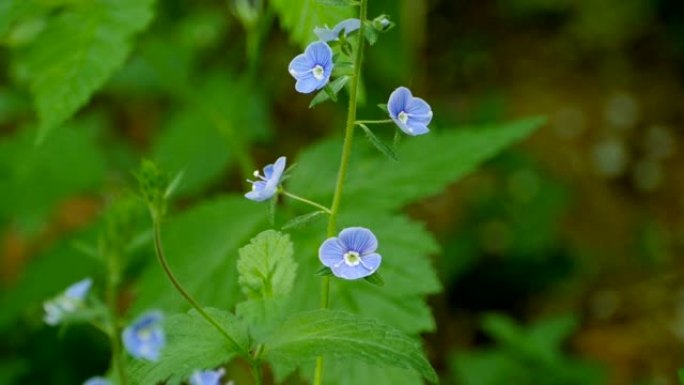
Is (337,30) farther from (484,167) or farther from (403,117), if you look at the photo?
(484,167)

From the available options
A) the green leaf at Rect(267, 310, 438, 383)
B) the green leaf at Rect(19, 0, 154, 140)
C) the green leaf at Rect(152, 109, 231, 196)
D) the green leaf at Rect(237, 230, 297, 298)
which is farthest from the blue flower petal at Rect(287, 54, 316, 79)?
the green leaf at Rect(152, 109, 231, 196)

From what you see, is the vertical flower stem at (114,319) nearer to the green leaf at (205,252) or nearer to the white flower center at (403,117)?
the white flower center at (403,117)

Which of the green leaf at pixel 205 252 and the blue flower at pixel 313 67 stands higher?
the blue flower at pixel 313 67

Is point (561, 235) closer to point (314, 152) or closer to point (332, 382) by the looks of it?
point (314, 152)

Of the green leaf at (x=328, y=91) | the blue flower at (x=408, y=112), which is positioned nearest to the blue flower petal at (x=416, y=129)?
the blue flower at (x=408, y=112)

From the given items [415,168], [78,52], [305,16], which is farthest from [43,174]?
[305,16]

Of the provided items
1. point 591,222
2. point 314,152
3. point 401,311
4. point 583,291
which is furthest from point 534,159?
point 401,311

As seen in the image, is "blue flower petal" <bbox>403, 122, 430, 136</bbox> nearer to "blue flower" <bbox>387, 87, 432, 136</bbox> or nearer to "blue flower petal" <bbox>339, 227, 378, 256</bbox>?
"blue flower" <bbox>387, 87, 432, 136</bbox>
